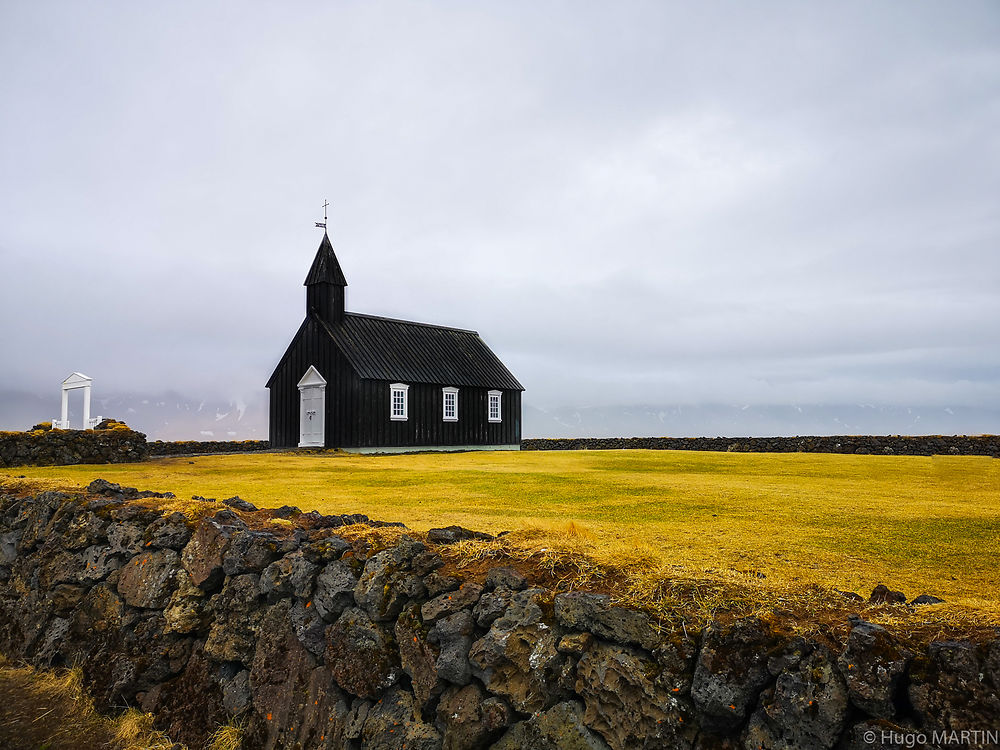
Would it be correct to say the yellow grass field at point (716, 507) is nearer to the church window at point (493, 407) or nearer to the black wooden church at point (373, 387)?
the black wooden church at point (373, 387)

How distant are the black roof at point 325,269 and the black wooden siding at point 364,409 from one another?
7.53 feet

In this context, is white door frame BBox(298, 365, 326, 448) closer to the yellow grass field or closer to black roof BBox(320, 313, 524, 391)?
black roof BBox(320, 313, 524, 391)

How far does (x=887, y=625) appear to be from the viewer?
394cm

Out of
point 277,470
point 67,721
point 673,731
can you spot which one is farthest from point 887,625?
point 277,470

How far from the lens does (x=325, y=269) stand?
35906 millimetres

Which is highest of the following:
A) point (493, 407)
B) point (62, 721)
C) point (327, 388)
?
point (327, 388)

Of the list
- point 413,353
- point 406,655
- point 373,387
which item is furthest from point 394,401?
point 406,655

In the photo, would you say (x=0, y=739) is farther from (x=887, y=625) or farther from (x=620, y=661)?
(x=887, y=625)

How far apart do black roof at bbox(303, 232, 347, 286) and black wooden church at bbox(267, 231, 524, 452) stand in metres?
0.06

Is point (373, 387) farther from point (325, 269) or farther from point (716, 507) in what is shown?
point (716, 507)

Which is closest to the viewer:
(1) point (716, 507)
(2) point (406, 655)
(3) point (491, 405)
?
(2) point (406, 655)

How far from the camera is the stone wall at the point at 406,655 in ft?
12.0

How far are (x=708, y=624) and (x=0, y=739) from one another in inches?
329

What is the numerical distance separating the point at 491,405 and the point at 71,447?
72.8ft
